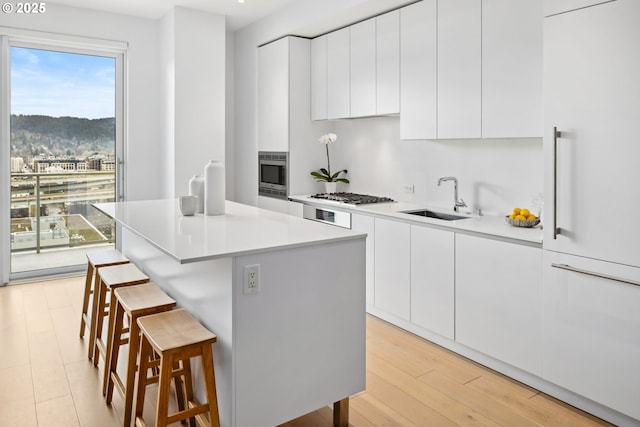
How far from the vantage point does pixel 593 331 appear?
232cm

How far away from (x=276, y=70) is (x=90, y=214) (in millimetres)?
2509

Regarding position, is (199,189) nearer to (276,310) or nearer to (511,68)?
(276,310)

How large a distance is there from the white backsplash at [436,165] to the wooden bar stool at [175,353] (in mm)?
2319

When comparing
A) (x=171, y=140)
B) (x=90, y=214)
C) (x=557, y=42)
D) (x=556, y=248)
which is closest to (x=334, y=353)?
(x=556, y=248)

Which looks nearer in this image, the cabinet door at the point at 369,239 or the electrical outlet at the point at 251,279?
the electrical outlet at the point at 251,279

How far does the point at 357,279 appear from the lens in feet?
7.43

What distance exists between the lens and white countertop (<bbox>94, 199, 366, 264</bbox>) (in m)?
1.93

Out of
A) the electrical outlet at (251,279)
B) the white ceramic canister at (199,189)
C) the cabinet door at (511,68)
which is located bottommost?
the electrical outlet at (251,279)

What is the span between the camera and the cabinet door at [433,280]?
122 inches

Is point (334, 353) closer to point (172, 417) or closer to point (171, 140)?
point (172, 417)

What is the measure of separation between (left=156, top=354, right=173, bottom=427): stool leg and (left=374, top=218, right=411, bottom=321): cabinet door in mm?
1960

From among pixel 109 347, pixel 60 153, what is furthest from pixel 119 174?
pixel 109 347

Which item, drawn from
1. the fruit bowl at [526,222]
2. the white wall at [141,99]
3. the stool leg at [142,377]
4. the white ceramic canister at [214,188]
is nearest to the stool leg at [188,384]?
the stool leg at [142,377]

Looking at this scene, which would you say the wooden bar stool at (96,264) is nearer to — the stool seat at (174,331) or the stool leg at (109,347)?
the stool leg at (109,347)
